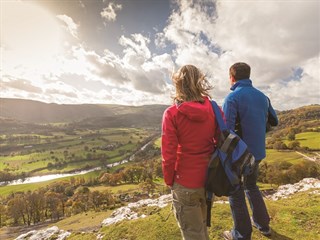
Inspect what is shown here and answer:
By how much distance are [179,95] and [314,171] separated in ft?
213

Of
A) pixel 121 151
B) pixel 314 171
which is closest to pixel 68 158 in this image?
pixel 121 151

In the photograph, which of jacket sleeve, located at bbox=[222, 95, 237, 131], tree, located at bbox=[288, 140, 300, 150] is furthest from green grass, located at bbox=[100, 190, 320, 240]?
tree, located at bbox=[288, 140, 300, 150]

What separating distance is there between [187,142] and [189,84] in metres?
1.09

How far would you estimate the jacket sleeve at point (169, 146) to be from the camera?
13.0 feet

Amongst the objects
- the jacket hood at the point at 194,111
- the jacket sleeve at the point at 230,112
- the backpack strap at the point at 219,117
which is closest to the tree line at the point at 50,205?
the jacket sleeve at the point at 230,112

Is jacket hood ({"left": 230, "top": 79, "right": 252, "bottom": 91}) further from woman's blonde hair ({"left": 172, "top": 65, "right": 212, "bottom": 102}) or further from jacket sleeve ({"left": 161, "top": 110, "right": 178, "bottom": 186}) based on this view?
jacket sleeve ({"left": 161, "top": 110, "right": 178, "bottom": 186})

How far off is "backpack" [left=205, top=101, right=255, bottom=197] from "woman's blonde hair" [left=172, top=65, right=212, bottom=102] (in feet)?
1.83

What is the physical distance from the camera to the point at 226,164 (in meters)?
4.22

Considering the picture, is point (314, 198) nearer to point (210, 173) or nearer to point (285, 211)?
point (285, 211)

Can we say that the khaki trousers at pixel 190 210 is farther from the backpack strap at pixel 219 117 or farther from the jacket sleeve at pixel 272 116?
the jacket sleeve at pixel 272 116

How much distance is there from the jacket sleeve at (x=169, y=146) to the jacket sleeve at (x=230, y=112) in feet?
5.55

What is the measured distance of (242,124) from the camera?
5441 millimetres

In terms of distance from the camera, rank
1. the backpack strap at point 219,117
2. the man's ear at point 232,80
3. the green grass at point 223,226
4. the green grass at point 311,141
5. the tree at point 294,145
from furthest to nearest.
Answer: the tree at point 294,145
the green grass at point 311,141
the green grass at point 223,226
the man's ear at point 232,80
the backpack strap at point 219,117

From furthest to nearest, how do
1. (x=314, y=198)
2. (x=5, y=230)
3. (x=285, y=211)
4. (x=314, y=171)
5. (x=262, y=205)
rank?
(x=5, y=230)
(x=314, y=171)
(x=314, y=198)
(x=285, y=211)
(x=262, y=205)
